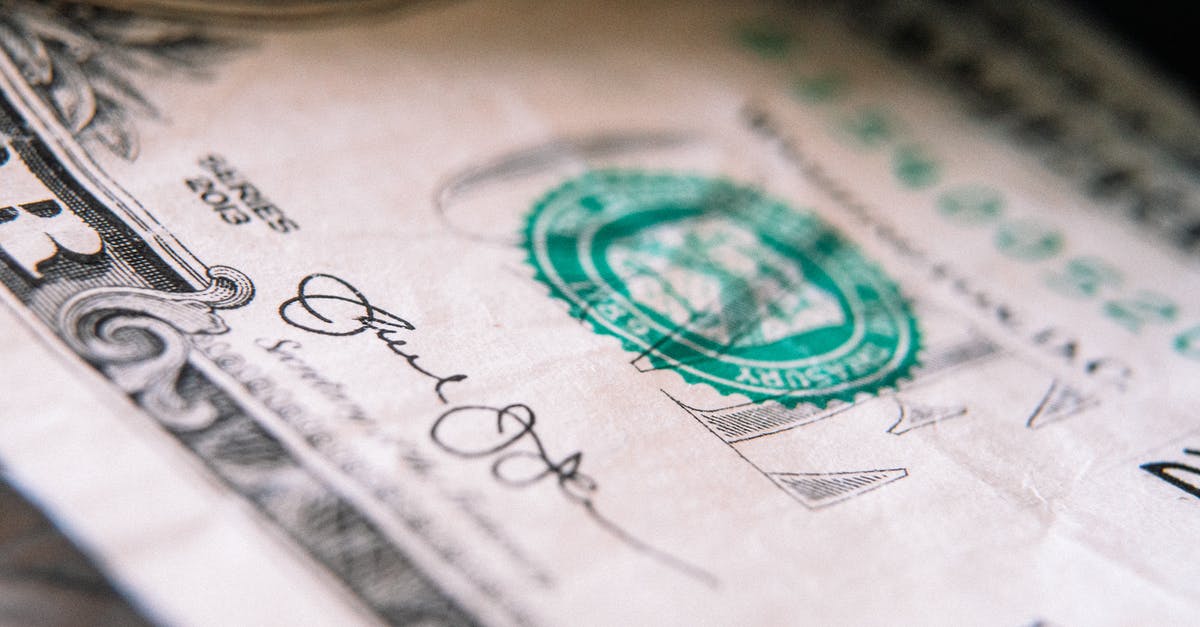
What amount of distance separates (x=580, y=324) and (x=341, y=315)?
84 millimetres

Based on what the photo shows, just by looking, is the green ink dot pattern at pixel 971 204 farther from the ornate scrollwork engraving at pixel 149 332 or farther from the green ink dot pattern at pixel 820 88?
the ornate scrollwork engraving at pixel 149 332

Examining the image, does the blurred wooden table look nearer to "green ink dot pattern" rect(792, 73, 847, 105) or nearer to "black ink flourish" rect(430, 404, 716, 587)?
"black ink flourish" rect(430, 404, 716, 587)

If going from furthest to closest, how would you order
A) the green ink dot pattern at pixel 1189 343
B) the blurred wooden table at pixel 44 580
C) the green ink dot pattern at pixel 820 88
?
the green ink dot pattern at pixel 820 88 < the green ink dot pattern at pixel 1189 343 < the blurred wooden table at pixel 44 580

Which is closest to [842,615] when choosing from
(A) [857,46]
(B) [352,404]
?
(B) [352,404]

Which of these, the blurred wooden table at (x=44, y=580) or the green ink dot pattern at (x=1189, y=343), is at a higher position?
the green ink dot pattern at (x=1189, y=343)

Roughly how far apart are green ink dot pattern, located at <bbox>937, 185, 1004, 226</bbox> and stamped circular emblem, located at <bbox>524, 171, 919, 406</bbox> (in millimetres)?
71

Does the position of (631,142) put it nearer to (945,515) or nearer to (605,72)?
(605,72)

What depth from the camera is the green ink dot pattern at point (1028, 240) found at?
0.43 meters

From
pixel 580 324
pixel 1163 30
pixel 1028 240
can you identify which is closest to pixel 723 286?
pixel 580 324

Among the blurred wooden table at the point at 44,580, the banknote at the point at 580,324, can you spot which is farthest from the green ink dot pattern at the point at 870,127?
the blurred wooden table at the point at 44,580

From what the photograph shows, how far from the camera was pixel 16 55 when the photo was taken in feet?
1.18

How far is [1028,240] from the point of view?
17.2 inches

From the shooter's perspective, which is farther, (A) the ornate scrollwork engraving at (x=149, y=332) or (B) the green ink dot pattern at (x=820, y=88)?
(B) the green ink dot pattern at (x=820, y=88)

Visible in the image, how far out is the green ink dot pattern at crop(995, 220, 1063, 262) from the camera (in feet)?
1.40
